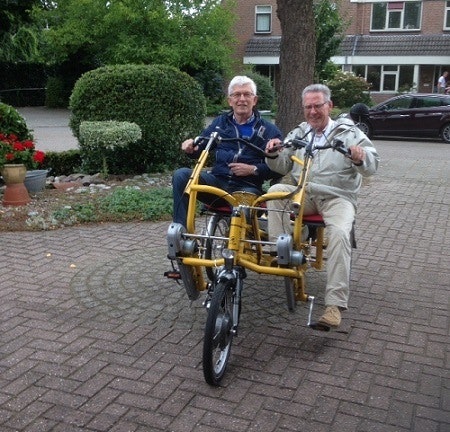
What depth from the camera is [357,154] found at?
431cm

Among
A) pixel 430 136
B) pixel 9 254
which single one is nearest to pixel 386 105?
pixel 430 136

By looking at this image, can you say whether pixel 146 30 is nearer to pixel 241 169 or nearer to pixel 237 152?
pixel 237 152

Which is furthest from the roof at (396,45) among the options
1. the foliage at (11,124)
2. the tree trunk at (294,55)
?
the foliage at (11,124)

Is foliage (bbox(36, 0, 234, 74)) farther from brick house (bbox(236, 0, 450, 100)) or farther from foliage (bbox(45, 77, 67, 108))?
brick house (bbox(236, 0, 450, 100))

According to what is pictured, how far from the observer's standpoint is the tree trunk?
34.8 ft

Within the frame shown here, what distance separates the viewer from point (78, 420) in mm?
3340

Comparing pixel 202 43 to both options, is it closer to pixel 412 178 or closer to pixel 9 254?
pixel 412 178

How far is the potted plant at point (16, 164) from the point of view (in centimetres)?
825

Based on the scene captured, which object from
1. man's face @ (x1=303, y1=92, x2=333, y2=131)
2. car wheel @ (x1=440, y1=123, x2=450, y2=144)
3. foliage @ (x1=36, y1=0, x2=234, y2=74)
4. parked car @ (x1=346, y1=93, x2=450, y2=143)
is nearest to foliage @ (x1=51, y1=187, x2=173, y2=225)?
man's face @ (x1=303, y1=92, x2=333, y2=131)

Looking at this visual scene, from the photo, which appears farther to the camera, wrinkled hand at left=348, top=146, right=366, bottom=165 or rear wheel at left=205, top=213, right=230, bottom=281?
rear wheel at left=205, top=213, right=230, bottom=281

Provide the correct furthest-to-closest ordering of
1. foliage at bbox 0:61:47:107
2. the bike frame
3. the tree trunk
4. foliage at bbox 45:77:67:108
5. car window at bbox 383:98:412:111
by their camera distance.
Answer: foliage at bbox 0:61:47:107 < foliage at bbox 45:77:67:108 < car window at bbox 383:98:412:111 < the tree trunk < the bike frame

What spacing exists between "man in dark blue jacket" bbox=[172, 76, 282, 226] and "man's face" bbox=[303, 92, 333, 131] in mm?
356

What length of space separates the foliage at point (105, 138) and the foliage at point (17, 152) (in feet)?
3.34

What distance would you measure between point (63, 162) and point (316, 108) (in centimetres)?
731
